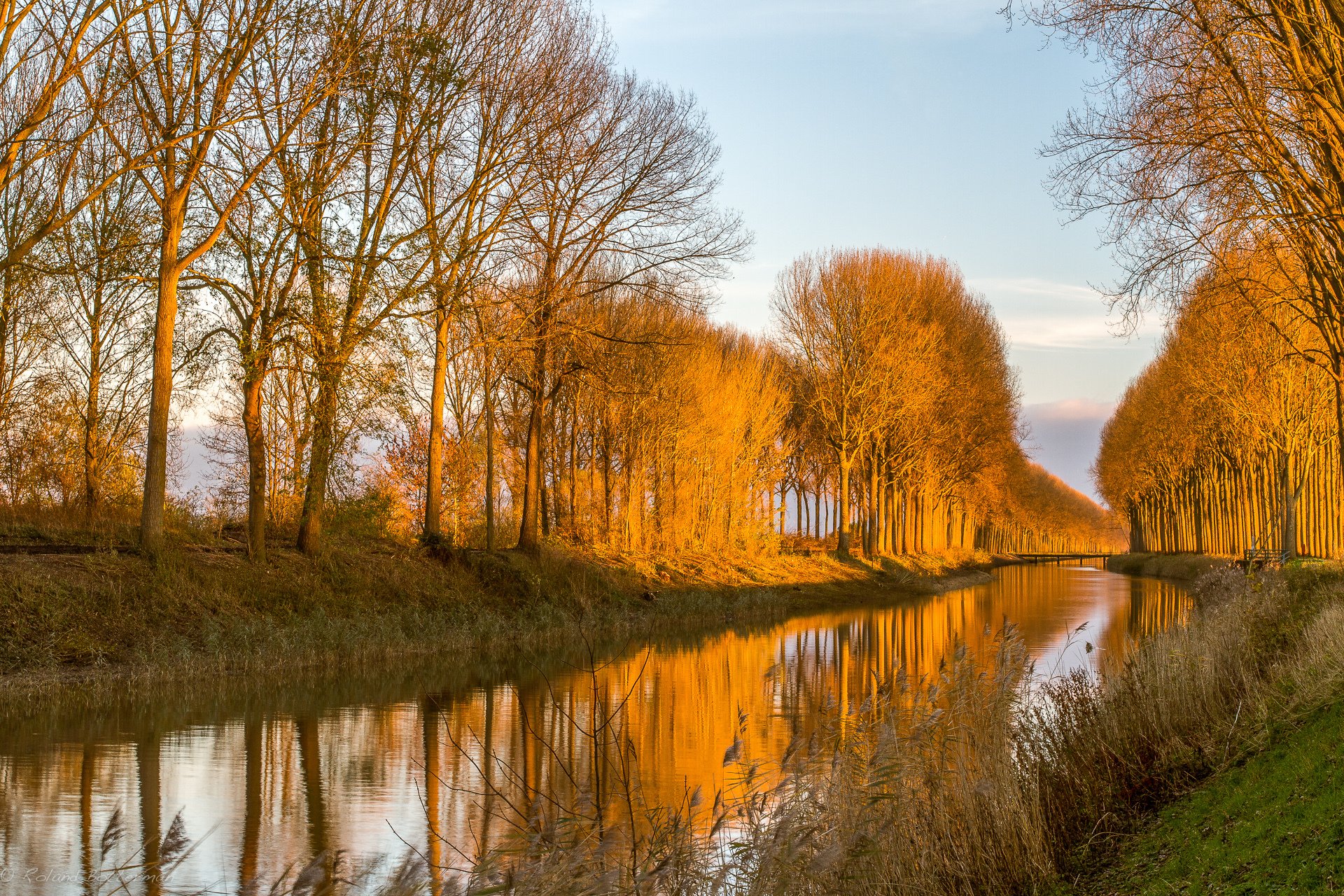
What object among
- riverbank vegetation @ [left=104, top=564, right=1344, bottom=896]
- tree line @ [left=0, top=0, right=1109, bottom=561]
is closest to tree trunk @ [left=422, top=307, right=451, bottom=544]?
tree line @ [left=0, top=0, right=1109, bottom=561]

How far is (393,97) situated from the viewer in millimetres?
21344

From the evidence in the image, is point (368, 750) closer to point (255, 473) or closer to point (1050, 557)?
point (255, 473)

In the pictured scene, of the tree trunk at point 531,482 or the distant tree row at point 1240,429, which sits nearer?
the tree trunk at point 531,482

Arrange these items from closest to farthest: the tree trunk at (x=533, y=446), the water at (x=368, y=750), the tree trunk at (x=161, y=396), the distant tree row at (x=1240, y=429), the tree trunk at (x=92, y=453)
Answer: the water at (x=368, y=750), the tree trunk at (x=161, y=396), the tree trunk at (x=92, y=453), the tree trunk at (x=533, y=446), the distant tree row at (x=1240, y=429)

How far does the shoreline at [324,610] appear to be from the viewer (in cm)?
1496

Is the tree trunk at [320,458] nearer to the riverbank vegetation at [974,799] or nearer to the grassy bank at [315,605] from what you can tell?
the grassy bank at [315,605]

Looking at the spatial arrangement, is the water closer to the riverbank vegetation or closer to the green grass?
the riverbank vegetation

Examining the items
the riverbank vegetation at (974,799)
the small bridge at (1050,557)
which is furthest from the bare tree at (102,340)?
the small bridge at (1050,557)

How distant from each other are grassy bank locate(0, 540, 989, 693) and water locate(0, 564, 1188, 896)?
1011 millimetres

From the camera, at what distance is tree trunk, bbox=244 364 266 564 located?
20609mm

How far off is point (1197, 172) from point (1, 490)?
24.6 meters

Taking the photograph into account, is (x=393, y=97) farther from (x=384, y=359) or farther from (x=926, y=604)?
(x=926, y=604)

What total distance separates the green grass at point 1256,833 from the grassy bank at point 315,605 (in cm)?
366

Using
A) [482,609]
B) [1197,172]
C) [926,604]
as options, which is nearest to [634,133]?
[482,609]
